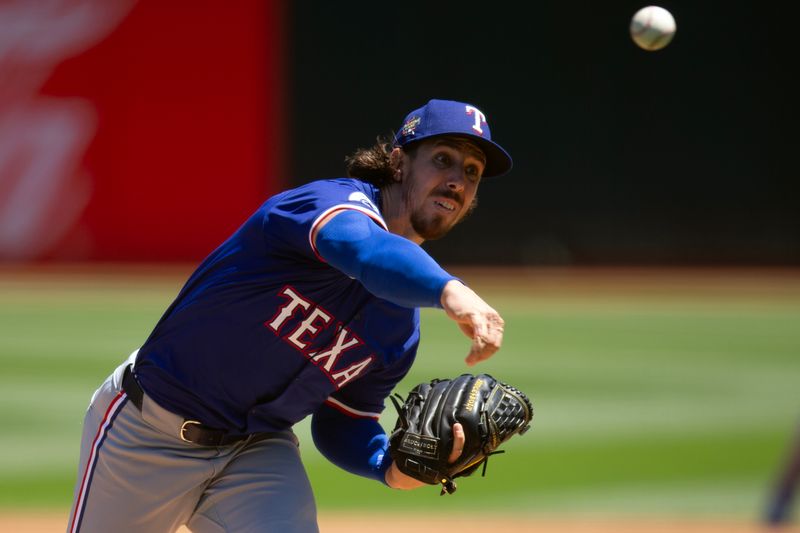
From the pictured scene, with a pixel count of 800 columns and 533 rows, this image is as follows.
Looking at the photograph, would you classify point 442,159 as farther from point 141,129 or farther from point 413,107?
point 141,129

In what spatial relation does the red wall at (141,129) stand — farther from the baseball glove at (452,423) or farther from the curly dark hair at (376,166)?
the baseball glove at (452,423)

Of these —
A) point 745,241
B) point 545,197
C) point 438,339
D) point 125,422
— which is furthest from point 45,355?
point 745,241

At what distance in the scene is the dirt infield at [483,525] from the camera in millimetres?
5195

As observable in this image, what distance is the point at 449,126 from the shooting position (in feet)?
10.1

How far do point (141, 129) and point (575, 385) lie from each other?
10.3 metres

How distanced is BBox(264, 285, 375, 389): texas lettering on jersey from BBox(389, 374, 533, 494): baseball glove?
261 mm

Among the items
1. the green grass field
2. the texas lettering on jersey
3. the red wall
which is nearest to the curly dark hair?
the texas lettering on jersey

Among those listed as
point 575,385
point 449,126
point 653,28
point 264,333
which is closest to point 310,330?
point 264,333

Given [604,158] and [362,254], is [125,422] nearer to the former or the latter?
[362,254]

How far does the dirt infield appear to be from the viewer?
17.0 ft

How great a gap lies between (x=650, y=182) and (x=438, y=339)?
711cm

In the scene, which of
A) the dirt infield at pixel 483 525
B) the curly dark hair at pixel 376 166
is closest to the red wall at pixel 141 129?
the dirt infield at pixel 483 525

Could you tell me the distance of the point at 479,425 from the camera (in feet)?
9.78

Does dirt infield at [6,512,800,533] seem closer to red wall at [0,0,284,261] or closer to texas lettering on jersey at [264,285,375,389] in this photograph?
texas lettering on jersey at [264,285,375,389]
